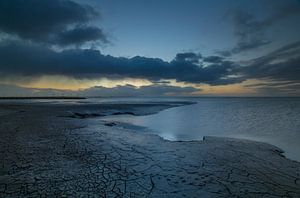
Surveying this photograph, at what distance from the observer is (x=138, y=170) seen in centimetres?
675

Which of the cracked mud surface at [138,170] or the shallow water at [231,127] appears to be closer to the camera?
the cracked mud surface at [138,170]

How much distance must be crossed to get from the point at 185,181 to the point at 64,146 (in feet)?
19.5

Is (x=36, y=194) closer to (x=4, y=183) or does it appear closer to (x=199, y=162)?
(x=4, y=183)

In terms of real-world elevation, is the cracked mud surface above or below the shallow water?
above

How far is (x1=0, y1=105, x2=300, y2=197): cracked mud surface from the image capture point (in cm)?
532

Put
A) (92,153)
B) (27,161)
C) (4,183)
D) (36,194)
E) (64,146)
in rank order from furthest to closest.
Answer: (64,146)
(92,153)
(27,161)
(4,183)
(36,194)

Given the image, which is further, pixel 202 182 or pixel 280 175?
pixel 280 175

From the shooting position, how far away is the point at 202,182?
5965 mm

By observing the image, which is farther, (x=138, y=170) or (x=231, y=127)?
(x=231, y=127)

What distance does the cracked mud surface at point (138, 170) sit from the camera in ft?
17.5

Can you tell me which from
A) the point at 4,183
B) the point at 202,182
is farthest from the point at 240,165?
the point at 4,183

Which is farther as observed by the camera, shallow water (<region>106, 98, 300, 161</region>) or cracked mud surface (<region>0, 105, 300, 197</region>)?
shallow water (<region>106, 98, 300, 161</region>)

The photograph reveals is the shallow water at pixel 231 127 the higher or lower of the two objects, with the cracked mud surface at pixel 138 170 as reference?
lower

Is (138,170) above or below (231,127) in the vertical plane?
above
